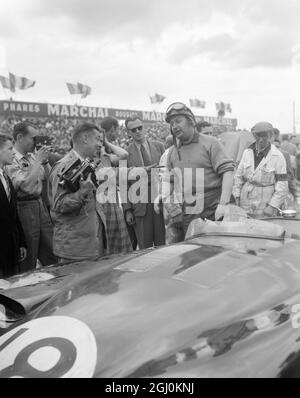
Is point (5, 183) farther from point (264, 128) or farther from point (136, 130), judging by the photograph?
point (264, 128)

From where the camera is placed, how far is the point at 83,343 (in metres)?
1.61

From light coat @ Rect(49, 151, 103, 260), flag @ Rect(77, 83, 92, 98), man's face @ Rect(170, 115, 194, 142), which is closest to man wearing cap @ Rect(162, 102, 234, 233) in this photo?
man's face @ Rect(170, 115, 194, 142)

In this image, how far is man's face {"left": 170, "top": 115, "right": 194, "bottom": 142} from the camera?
398 centimetres

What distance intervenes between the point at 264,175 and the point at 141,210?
149 cm

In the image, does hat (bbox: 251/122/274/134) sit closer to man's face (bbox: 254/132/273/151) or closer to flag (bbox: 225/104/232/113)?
man's face (bbox: 254/132/273/151)

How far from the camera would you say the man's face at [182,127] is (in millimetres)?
3984

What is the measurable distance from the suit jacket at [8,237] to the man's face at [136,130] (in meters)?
1.80

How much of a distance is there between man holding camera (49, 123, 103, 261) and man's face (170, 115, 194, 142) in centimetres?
69

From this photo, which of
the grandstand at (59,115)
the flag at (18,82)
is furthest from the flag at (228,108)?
the flag at (18,82)

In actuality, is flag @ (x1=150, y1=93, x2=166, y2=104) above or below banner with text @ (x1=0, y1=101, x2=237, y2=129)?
above

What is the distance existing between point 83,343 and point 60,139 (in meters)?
26.3

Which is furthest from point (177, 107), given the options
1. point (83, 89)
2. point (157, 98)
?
point (157, 98)
